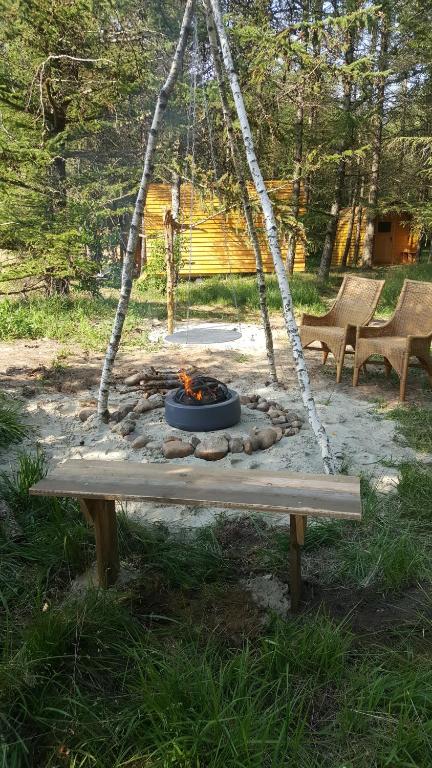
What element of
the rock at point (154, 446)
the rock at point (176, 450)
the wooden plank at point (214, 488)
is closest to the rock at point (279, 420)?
the rock at point (176, 450)

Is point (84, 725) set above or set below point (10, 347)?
above

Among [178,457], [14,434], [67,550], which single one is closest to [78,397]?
[14,434]

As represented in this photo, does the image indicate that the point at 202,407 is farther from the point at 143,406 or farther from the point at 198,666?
the point at 198,666

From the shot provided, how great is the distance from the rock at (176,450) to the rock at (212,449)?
0.21 feet

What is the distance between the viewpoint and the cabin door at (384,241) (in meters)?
21.2

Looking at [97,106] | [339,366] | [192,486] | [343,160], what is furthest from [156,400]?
[343,160]

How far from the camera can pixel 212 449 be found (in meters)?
4.18

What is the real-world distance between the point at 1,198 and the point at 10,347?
244cm

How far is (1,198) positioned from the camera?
329 inches

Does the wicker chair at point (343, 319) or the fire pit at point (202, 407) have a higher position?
the wicker chair at point (343, 319)

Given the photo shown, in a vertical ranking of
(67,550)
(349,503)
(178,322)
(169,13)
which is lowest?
(178,322)

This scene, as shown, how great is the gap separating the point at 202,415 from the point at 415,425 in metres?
1.77

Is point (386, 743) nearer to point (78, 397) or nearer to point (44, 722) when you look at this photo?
point (44, 722)

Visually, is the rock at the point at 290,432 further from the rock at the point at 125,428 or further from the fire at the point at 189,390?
the rock at the point at 125,428
